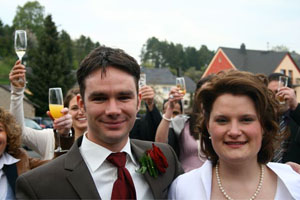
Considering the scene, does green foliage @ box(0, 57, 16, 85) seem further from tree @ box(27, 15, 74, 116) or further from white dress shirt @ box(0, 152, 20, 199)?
white dress shirt @ box(0, 152, 20, 199)

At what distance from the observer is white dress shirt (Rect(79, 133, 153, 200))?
2.55 m

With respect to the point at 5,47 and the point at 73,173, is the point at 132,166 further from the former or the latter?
the point at 5,47

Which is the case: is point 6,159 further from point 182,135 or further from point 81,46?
point 81,46

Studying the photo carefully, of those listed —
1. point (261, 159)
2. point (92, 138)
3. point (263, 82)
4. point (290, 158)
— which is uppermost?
point (263, 82)

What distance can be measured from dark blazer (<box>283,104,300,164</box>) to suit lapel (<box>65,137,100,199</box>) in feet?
9.14

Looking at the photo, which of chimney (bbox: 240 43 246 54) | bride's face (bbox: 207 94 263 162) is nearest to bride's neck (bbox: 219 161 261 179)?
bride's face (bbox: 207 94 263 162)

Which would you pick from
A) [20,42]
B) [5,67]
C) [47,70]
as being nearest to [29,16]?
[5,67]

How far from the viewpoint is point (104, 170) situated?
8.57ft

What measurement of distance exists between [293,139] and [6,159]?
335cm

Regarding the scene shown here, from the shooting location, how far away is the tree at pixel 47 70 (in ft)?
130

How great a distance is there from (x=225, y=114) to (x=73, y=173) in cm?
122

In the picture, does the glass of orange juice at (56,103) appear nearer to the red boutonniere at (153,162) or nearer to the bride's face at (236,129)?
the red boutonniere at (153,162)

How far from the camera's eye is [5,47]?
77.6 metres

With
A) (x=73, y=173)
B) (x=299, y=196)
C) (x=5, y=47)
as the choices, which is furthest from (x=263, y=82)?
(x=5, y=47)
